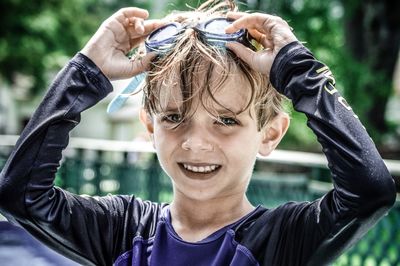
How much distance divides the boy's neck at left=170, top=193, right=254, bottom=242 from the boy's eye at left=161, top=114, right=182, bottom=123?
0.23 metres

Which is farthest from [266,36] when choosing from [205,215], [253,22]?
[205,215]

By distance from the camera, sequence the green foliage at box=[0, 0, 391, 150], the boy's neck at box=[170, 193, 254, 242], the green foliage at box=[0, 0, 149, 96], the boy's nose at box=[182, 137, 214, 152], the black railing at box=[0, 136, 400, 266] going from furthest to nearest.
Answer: the green foliage at box=[0, 0, 149, 96] < the green foliage at box=[0, 0, 391, 150] < the black railing at box=[0, 136, 400, 266] < the boy's neck at box=[170, 193, 254, 242] < the boy's nose at box=[182, 137, 214, 152]

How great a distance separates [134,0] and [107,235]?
37352 millimetres

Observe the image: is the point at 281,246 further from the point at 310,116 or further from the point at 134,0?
the point at 134,0

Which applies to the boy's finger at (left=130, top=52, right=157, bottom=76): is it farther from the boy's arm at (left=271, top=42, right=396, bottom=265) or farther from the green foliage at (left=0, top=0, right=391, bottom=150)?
the green foliage at (left=0, top=0, right=391, bottom=150)

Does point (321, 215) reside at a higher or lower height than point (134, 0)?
lower

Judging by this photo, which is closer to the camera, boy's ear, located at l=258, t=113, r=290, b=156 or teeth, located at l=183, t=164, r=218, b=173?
teeth, located at l=183, t=164, r=218, b=173

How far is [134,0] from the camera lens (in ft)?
124

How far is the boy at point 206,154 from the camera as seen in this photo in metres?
1.41

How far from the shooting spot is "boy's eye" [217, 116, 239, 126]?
1.52 meters

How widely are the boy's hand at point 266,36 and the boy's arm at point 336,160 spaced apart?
33 millimetres

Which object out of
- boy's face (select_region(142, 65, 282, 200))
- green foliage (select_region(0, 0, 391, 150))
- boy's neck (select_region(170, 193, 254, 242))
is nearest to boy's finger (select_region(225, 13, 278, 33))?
boy's face (select_region(142, 65, 282, 200))

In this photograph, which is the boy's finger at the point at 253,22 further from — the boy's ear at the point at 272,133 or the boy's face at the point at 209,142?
the boy's ear at the point at 272,133

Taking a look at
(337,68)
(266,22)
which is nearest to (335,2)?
(337,68)
